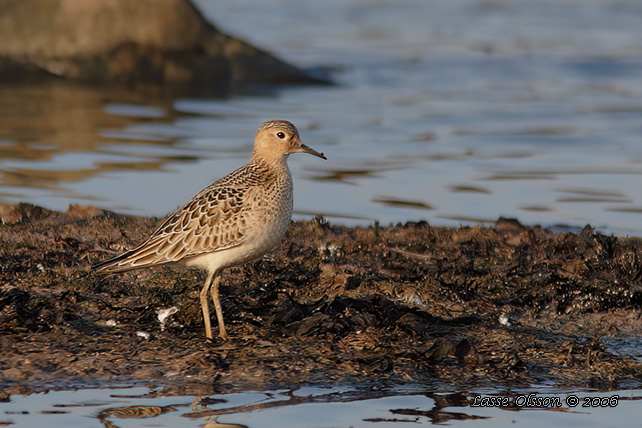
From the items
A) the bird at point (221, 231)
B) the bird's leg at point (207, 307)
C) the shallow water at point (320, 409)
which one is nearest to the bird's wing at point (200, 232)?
the bird at point (221, 231)

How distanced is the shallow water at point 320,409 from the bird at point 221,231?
97cm

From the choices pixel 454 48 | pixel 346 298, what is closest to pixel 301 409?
pixel 346 298

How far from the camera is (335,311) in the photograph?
6891 millimetres

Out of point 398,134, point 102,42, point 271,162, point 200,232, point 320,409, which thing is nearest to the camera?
point 320,409

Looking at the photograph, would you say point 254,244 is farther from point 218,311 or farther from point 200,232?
point 218,311

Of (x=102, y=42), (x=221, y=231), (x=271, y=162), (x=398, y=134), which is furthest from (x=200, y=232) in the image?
(x=102, y=42)

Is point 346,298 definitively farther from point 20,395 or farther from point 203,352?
point 20,395

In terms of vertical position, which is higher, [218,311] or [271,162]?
[271,162]

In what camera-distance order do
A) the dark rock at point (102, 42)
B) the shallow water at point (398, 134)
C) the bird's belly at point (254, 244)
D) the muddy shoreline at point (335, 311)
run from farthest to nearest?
the dark rock at point (102, 42) < the shallow water at point (398, 134) < the bird's belly at point (254, 244) < the muddy shoreline at point (335, 311)

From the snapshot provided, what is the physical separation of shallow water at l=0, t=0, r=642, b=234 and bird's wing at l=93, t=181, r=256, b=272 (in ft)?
11.4

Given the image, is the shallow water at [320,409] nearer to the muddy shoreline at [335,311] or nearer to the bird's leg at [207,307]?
the muddy shoreline at [335,311]

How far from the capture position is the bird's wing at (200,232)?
259 inches

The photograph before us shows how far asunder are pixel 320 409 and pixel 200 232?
5.24ft

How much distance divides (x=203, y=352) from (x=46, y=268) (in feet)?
5.96
